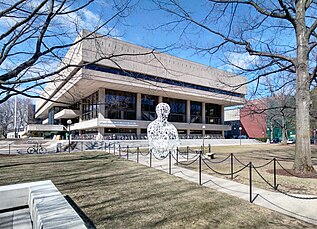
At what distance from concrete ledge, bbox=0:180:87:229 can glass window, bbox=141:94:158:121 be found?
4175 cm

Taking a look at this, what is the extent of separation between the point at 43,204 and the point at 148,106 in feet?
148

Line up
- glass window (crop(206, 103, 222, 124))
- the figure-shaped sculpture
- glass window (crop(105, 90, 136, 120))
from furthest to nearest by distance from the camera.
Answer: glass window (crop(206, 103, 222, 124))
glass window (crop(105, 90, 136, 120))
the figure-shaped sculpture

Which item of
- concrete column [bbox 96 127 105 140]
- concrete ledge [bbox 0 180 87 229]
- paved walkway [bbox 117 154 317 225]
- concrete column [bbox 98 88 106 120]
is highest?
concrete column [bbox 98 88 106 120]

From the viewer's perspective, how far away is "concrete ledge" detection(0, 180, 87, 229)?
3490mm

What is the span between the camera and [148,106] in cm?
4944

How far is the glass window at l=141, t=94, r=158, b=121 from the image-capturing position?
1907 inches

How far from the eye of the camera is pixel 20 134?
80188 mm

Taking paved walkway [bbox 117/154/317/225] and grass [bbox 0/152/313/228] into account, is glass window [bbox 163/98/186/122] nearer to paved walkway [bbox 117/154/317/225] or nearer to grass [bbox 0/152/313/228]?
paved walkway [bbox 117/154/317/225]

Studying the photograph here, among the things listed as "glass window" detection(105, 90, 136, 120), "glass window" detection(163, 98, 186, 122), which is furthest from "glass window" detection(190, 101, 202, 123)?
"glass window" detection(105, 90, 136, 120)

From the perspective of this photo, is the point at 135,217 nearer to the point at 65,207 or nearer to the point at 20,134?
the point at 65,207

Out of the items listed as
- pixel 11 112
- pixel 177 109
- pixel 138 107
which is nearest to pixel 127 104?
pixel 138 107

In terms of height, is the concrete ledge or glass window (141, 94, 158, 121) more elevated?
glass window (141, 94, 158, 121)

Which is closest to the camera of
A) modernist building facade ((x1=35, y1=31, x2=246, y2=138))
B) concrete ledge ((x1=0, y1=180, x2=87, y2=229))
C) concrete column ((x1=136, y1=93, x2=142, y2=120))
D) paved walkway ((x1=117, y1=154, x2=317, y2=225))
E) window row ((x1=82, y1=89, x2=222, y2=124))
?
concrete ledge ((x1=0, y1=180, x2=87, y2=229))

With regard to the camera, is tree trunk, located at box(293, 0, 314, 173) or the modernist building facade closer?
tree trunk, located at box(293, 0, 314, 173)
